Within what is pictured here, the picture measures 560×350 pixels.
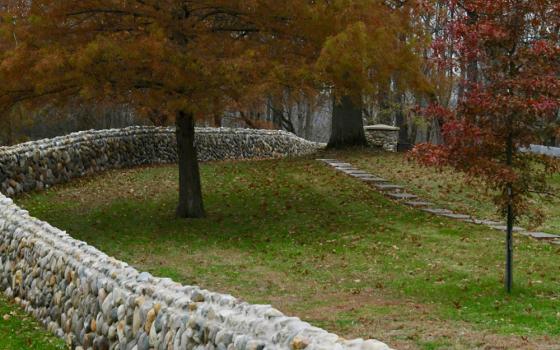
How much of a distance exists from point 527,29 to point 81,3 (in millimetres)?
8360

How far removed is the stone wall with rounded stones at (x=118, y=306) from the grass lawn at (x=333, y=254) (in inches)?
97.3

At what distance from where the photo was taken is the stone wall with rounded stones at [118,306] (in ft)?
17.9

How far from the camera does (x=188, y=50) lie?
1527 centimetres

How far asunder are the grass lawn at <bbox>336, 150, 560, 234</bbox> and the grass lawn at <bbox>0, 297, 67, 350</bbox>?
7.97 meters

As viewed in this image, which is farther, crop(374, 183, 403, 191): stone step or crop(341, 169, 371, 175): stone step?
crop(341, 169, 371, 175): stone step

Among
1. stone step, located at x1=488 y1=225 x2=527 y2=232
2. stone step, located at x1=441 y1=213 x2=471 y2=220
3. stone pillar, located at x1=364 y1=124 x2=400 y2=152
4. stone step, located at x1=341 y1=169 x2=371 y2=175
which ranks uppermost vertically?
stone pillar, located at x1=364 y1=124 x2=400 y2=152

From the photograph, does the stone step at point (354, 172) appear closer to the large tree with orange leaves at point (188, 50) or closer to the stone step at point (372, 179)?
the stone step at point (372, 179)

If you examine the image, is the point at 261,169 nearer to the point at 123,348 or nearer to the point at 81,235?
the point at 81,235

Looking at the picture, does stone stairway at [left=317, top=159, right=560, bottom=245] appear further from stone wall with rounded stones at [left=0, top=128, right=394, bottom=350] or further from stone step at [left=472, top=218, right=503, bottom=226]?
stone wall with rounded stones at [left=0, top=128, right=394, bottom=350]

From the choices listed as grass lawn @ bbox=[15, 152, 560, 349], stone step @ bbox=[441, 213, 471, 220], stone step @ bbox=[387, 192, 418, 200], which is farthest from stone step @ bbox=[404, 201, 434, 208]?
stone step @ bbox=[441, 213, 471, 220]

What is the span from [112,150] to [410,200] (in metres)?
11.8

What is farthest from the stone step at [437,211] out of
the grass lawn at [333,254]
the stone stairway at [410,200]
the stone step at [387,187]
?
the stone step at [387,187]

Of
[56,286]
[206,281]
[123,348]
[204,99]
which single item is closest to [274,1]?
[204,99]

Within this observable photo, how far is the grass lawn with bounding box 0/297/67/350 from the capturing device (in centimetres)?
890
